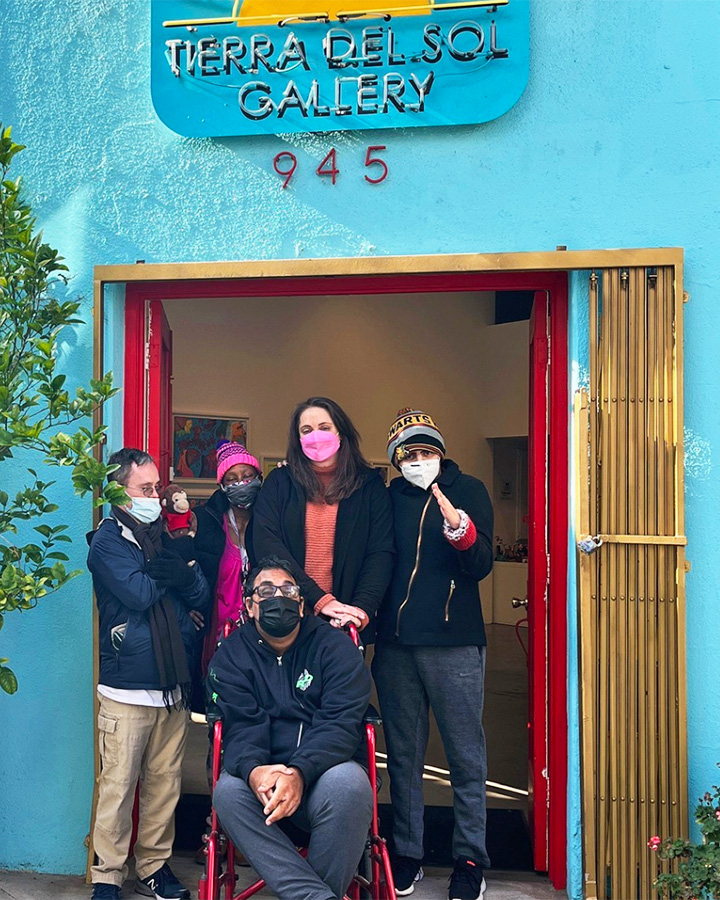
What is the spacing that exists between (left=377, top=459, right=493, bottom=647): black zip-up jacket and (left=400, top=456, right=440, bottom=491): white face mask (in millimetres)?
53

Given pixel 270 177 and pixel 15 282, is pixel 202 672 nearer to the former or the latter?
pixel 15 282

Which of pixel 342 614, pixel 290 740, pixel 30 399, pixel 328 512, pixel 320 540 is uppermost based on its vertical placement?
pixel 30 399

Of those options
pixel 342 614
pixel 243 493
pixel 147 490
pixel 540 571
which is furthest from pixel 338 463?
pixel 540 571

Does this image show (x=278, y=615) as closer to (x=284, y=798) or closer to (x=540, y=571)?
(x=284, y=798)

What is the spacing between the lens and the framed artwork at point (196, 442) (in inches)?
309

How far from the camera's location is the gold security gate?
3975 millimetres

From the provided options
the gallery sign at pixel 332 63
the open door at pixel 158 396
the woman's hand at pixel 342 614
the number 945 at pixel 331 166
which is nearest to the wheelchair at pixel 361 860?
the woman's hand at pixel 342 614

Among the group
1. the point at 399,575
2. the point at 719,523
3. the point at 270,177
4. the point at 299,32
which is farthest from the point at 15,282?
the point at 719,523

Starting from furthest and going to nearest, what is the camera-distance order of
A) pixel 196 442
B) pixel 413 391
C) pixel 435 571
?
pixel 413 391 → pixel 196 442 → pixel 435 571

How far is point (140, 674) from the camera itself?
4.00m

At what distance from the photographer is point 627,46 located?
416cm

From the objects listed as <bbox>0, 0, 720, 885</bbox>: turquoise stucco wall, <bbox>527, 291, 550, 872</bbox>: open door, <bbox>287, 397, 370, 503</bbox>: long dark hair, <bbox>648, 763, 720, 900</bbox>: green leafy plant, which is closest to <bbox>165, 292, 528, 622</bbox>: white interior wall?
<bbox>0, 0, 720, 885</bbox>: turquoise stucco wall

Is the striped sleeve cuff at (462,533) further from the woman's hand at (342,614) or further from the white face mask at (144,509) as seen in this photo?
the white face mask at (144,509)

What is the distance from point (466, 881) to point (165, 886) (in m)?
1.26
